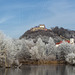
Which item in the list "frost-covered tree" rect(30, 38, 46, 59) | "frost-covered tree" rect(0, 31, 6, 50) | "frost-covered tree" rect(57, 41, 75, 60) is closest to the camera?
"frost-covered tree" rect(0, 31, 6, 50)

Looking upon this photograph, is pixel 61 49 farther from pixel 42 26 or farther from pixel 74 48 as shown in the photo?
pixel 42 26

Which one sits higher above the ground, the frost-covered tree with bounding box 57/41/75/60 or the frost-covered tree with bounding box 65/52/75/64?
the frost-covered tree with bounding box 57/41/75/60

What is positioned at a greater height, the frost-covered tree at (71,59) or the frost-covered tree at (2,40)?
the frost-covered tree at (2,40)

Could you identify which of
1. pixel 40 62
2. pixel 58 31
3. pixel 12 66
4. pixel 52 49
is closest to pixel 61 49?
pixel 52 49

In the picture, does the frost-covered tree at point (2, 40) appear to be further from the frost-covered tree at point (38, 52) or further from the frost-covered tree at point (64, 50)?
the frost-covered tree at point (64, 50)

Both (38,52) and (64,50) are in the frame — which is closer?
(38,52)

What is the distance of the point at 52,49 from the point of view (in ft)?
264

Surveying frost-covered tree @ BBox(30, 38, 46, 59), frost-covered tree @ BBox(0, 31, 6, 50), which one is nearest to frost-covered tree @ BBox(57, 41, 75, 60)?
frost-covered tree @ BBox(30, 38, 46, 59)

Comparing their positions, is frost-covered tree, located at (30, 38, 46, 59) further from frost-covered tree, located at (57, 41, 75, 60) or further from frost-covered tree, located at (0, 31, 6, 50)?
frost-covered tree, located at (0, 31, 6, 50)

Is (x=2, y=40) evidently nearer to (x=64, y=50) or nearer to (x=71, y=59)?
(x=71, y=59)

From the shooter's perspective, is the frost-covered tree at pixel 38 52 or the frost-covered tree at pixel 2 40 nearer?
the frost-covered tree at pixel 2 40

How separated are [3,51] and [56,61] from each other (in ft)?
114

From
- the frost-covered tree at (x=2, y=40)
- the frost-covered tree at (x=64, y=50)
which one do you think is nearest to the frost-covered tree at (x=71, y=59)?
the frost-covered tree at (x=64, y=50)

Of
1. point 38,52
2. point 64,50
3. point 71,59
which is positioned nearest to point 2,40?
point 38,52
